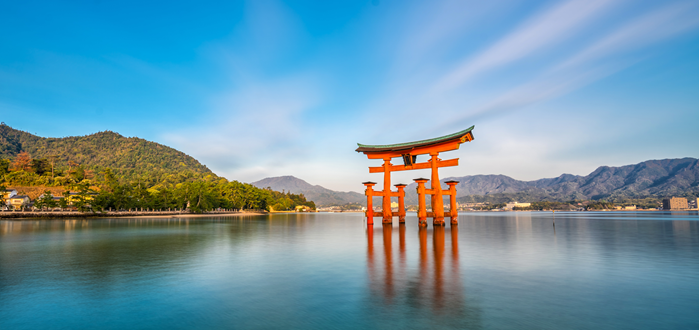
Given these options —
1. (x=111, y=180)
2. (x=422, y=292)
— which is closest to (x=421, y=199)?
(x=422, y=292)

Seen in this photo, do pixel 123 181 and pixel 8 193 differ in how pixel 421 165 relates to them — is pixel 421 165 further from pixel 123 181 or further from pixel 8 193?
pixel 123 181

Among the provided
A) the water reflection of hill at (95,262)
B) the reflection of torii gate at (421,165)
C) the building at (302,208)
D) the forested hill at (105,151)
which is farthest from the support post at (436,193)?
the forested hill at (105,151)

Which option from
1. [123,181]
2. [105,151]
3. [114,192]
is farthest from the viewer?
[105,151]

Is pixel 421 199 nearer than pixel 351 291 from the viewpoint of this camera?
No

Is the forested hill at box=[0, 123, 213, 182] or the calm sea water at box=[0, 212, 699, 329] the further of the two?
the forested hill at box=[0, 123, 213, 182]

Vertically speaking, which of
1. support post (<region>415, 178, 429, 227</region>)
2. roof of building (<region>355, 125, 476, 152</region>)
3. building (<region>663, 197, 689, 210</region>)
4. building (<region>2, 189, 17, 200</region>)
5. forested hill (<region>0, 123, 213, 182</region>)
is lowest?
building (<region>663, 197, 689, 210</region>)

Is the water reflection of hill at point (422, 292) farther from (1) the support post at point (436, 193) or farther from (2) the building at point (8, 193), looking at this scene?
(2) the building at point (8, 193)

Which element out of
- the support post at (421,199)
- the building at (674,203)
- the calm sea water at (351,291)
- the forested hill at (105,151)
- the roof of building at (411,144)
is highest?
the forested hill at (105,151)

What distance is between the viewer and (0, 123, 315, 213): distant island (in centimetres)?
5875

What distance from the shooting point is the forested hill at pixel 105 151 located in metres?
135

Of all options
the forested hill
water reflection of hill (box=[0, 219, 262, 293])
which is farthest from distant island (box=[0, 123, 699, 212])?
water reflection of hill (box=[0, 219, 262, 293])

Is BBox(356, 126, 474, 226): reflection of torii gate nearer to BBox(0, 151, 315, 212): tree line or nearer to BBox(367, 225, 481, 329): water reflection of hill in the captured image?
BBox(367, 225, 481, 329): water reflection of hill

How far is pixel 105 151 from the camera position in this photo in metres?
152

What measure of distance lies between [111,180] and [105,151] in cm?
11176
